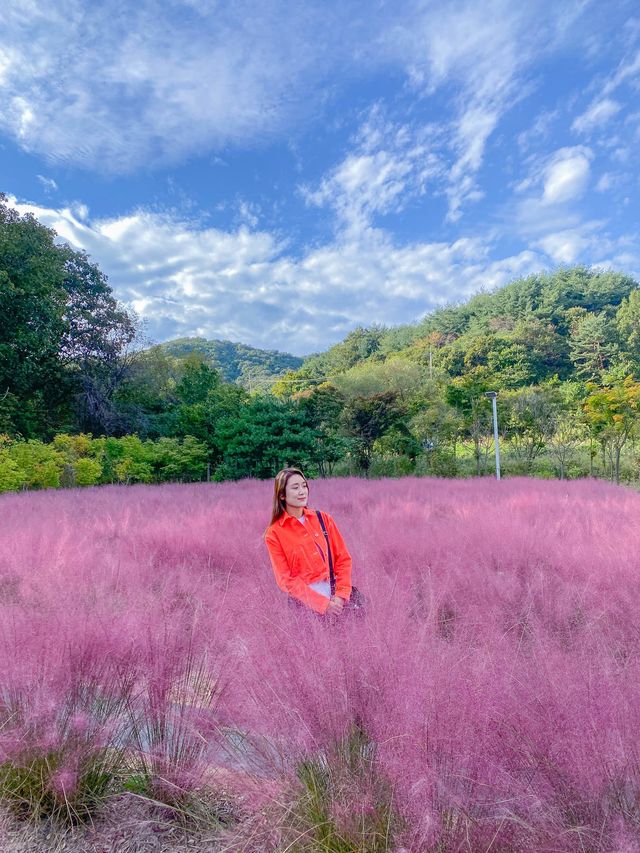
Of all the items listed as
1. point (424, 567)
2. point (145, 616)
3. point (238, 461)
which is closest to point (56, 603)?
point (145, 616)

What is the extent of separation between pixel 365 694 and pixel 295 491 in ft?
4.37

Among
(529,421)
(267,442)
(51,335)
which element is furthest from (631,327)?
(51,335)

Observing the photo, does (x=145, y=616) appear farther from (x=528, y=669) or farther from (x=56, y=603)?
(x=528, y=669)

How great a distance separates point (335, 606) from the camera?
7.86ft

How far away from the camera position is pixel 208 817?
1520mm

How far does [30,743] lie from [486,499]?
7.15 metres

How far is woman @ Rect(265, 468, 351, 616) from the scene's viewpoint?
2.64m

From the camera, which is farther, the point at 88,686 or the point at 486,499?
the point at 486,499

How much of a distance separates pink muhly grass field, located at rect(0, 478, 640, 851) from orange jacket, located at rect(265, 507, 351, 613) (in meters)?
0.16

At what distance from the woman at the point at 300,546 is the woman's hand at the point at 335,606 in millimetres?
95

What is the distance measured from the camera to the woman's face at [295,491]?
271 cm

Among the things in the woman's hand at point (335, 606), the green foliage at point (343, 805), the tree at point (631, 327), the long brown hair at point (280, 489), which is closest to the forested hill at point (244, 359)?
the tree at point (631, 327)

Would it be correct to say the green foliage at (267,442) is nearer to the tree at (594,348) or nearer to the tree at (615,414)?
the tree at (615,414)

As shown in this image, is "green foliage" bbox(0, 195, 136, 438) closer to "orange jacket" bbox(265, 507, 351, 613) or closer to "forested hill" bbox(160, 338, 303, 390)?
"orange jacket" bbox(265, 507, 351, 613)
